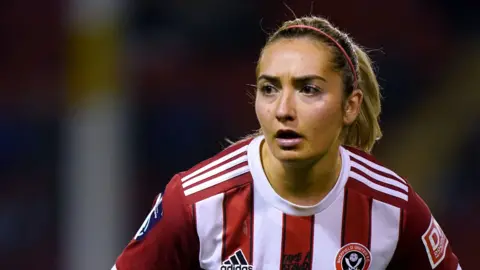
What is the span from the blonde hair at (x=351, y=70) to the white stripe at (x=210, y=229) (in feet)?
1.03

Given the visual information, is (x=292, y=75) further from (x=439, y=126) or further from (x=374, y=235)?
(x=439, y=126)

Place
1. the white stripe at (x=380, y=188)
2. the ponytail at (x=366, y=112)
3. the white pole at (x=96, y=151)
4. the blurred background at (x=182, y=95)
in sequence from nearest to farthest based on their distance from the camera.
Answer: the white stripe at (x=380, y=188) → the ponytail at (x=366, y=112) → the white pole at (x=96, y=151) → the blurred background at (x=182, y=95)

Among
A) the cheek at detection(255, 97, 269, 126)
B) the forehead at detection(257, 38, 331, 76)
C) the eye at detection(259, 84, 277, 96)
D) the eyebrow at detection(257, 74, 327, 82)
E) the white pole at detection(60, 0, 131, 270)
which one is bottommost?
the white pole at detection(60, 0, 131, 270)

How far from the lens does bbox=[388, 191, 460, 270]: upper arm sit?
2490 millimetres

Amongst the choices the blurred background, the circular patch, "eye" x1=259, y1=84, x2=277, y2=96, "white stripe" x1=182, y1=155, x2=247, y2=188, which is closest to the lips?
"eye" x1=259, y1=84, x2=277, y2=96

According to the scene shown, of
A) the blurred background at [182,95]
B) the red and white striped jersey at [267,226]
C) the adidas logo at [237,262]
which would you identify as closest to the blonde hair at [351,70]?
the red and white striped jersey at [267,226]

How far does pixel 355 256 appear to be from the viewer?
2500 mm

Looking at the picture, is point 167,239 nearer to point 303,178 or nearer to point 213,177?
point 213,177

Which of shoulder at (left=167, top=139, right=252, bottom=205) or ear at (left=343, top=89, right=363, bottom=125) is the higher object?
ear at (left=343, top=89, right=363, bottom=125)

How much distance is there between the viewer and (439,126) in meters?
5.32

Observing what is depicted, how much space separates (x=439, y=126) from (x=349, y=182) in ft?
9.47

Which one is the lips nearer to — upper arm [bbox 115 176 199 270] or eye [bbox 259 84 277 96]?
eye [bbox 259 84 277 96]

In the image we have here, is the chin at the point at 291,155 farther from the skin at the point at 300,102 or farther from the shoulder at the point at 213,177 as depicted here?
the shoulder at the point at 213,177

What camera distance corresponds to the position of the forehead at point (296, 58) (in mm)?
2348
